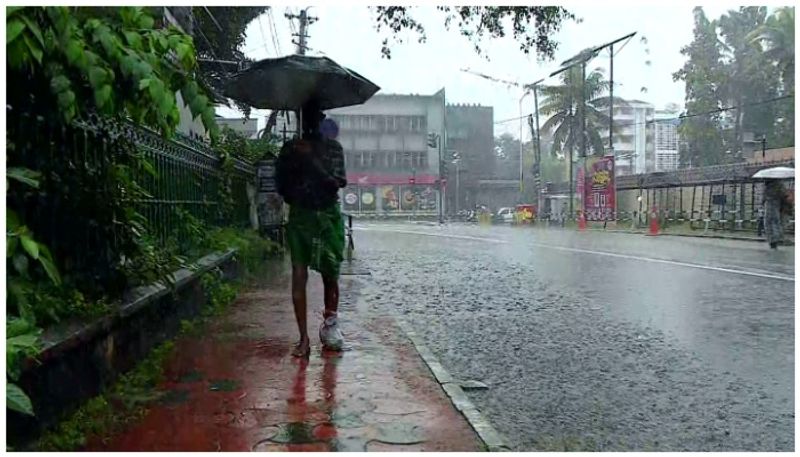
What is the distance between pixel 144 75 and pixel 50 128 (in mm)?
1105

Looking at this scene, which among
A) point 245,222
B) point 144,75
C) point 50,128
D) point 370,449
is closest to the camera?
point 144,75

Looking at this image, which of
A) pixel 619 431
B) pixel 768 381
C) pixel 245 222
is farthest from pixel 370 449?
pixel 245 222

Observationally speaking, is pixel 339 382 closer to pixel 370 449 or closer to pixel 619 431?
pixel 370 449

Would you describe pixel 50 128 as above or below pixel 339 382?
above

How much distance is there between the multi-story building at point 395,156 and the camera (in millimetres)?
45675

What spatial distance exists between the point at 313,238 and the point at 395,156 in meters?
44.5

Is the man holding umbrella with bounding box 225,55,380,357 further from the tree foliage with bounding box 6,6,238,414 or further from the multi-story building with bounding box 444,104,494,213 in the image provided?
the multi-story building with bounding box 444,104,494,213

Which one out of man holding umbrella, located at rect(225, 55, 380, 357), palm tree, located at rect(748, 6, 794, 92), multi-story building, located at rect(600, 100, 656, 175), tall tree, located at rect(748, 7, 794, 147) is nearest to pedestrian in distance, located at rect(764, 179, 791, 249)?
tall tree, located at rect(748, 7, 794, 147)

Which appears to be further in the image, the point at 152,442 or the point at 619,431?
the point at 619,431

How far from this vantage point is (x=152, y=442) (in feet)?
11.8

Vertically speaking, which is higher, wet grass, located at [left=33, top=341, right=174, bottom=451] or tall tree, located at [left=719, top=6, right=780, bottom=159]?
tall tree, located at [left=719, top=6, right=780, bottom=159]

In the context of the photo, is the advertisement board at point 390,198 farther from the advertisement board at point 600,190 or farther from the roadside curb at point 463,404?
the roadside curb at point 463,404

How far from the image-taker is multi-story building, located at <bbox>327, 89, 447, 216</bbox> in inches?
1798

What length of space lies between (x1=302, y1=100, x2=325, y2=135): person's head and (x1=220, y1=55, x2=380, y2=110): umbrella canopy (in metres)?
0.15
